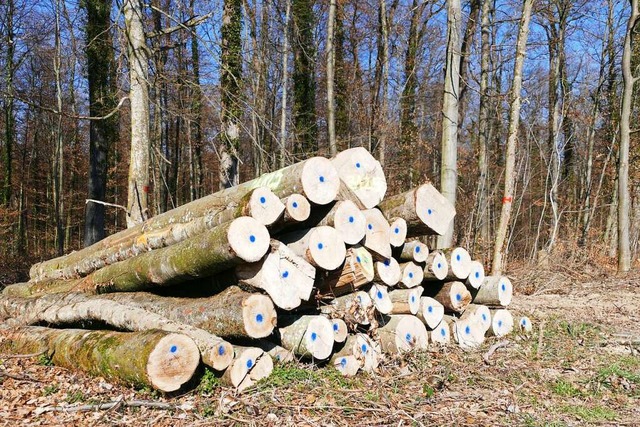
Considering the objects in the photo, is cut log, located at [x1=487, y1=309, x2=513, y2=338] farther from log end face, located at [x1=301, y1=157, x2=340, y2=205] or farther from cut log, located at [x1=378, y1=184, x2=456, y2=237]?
log end face, located at [x1=301, y1=157, x2=340, y2=205]

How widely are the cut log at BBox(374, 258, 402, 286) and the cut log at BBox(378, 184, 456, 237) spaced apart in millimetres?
576

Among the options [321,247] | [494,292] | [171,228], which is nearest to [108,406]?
[321,247]

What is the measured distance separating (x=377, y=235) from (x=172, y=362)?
260cm

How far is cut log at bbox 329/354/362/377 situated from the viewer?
5.24 metres

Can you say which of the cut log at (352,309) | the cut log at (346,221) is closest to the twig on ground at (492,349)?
the cut log at (352,309)

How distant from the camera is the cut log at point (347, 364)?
5.24 metres

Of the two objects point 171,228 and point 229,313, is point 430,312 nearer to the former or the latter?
point 229,313

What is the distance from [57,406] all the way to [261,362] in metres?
1.79

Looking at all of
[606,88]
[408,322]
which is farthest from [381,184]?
[606,88]

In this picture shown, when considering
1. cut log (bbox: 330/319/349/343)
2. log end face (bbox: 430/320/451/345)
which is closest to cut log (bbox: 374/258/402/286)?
cut log (bbox: 330/319/349/343)

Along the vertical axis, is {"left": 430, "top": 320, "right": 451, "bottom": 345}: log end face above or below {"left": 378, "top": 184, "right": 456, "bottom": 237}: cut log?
below

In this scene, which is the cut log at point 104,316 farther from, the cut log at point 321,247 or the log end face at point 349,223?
the log end face at point 349,223

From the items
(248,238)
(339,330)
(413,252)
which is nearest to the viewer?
(248,238)

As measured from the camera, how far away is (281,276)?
5.07 m
